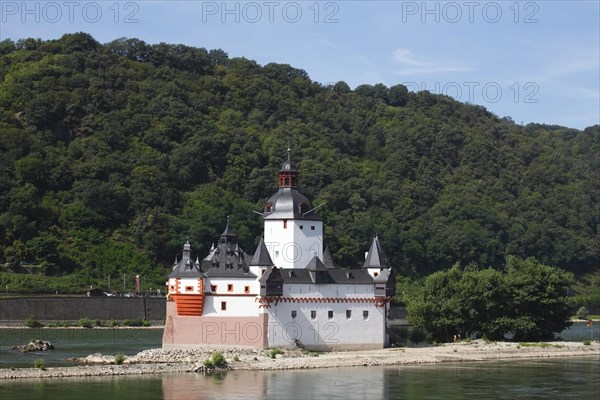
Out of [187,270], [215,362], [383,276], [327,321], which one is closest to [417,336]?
Result: [383,276]

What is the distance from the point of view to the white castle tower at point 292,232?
266ft

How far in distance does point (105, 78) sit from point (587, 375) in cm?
11570

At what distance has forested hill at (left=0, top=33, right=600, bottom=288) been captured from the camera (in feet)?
450

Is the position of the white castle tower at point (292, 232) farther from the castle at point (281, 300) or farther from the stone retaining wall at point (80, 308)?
the stone retaining wall at point (80, 308)

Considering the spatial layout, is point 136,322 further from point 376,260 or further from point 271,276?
point 271,276

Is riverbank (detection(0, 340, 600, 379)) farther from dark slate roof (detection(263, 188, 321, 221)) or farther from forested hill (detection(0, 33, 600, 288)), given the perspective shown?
forested hill (detection(0, 33, 600, 288))

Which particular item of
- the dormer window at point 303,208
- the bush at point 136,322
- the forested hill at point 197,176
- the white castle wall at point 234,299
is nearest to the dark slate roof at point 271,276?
the white castle wall at point 234,299

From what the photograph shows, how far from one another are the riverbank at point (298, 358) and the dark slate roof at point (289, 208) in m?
9.71

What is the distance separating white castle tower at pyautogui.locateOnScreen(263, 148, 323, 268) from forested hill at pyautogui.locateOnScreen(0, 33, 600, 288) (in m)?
51.1

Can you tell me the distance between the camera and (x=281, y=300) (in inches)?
3036

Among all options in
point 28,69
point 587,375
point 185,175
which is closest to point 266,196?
point 185,175

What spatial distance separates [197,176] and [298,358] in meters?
87.1

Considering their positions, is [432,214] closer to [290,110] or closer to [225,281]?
[290,110]

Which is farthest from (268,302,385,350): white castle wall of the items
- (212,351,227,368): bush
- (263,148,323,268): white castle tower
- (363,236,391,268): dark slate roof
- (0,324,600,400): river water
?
(0,324,600,400): river water
